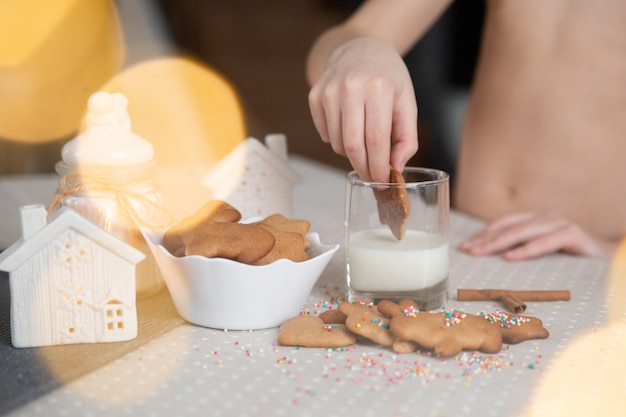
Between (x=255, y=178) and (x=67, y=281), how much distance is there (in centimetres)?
38

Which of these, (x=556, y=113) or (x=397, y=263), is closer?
(x=397, y=263)

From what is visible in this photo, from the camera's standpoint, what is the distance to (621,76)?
55.5 inches

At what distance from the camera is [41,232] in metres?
0.72

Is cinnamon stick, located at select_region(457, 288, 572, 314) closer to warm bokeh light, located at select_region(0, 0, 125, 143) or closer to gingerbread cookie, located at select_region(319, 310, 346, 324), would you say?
gingerbread cookie, located at select_region(319, 310, 346, 324)

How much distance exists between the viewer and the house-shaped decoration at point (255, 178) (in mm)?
1030

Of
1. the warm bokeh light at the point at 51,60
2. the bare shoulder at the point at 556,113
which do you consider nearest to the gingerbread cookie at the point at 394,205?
the bare shoulder at the point at 556,113

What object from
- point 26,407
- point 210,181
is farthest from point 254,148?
point 26,407

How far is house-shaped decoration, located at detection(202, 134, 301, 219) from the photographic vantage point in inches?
40.6

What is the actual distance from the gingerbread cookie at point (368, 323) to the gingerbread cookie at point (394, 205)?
0.12m

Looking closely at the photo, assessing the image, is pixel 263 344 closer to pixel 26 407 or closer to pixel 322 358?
pixel 322 358

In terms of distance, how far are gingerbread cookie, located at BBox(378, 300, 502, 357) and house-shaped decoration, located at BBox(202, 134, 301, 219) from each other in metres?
0.35

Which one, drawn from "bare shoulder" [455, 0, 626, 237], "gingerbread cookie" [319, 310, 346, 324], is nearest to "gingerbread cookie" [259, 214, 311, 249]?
"gingerbread cookie" [319, 310, 346, 324]

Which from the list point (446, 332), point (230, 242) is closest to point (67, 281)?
point (230, 242)

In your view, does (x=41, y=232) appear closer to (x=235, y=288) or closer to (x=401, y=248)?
(x=235, y=288)
